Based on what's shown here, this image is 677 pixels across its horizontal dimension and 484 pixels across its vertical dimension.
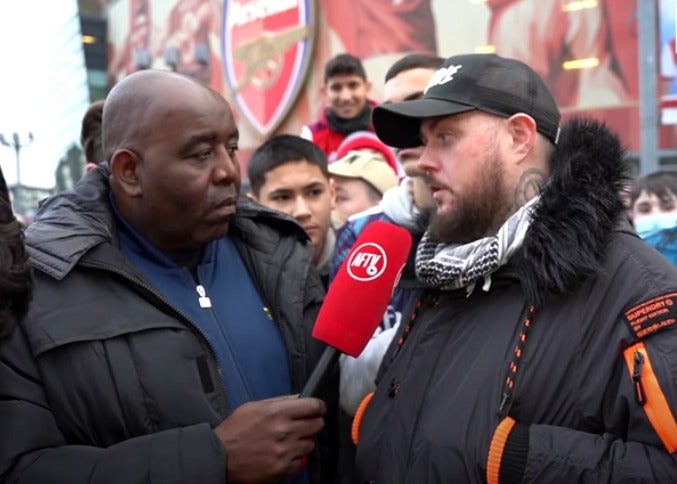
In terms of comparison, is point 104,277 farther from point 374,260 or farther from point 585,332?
point 585,332

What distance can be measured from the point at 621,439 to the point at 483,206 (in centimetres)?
65

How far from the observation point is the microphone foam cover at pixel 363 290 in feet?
6.61

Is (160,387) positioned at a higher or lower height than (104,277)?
lower

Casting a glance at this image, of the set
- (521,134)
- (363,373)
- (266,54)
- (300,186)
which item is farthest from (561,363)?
(266,54)

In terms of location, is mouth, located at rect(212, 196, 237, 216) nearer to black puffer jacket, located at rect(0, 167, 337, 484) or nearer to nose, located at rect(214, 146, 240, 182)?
nose, located at rect(214, 146, 240, 182)

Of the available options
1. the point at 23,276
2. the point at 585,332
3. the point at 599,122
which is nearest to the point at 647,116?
the point at 599,122

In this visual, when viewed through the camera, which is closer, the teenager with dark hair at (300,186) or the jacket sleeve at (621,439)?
the jacket sleeve at (621,439)

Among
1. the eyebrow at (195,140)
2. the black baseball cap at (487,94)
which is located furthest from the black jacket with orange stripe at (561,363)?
the eyebrow at (195,140)

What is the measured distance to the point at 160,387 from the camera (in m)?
1.99

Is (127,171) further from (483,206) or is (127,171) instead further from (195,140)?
(483,206)

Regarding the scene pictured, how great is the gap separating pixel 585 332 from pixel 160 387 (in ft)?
3.22

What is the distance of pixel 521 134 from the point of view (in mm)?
2148

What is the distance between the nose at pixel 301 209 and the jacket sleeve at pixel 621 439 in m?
1.75

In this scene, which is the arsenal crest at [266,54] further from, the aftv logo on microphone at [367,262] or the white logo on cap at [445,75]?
the aftv logo on microphone at [367,262]
